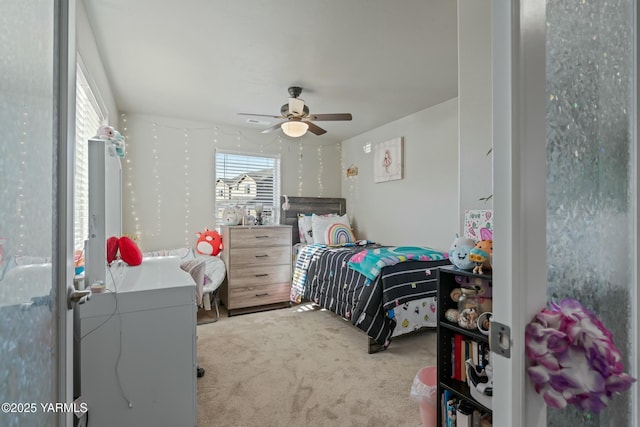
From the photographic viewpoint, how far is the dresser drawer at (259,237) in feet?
12.2

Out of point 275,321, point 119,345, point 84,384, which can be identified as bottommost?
point 275,321

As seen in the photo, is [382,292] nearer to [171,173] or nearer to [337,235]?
[337,235]

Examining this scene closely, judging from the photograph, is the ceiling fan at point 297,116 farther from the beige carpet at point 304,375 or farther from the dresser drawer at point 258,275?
the beige carpet at point 304,375

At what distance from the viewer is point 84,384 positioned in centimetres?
135

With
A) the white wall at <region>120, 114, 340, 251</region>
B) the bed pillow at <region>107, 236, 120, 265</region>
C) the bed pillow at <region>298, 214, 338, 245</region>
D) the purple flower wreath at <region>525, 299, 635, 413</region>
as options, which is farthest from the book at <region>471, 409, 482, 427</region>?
the white wall at <region>120, 114, 340, 251</region>

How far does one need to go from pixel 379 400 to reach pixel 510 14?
2.05 m

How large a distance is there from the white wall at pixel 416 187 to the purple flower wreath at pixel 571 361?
2756 mm

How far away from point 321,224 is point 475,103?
3.00 metres

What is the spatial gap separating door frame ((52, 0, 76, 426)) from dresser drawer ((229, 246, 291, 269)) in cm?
297

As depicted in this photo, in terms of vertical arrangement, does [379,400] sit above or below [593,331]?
below

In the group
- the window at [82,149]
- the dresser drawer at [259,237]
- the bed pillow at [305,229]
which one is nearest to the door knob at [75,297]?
the window at [82,149]

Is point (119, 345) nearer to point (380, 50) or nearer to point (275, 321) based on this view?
point (275, 321)

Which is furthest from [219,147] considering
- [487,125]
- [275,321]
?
[487,125]

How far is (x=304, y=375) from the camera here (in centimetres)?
221
